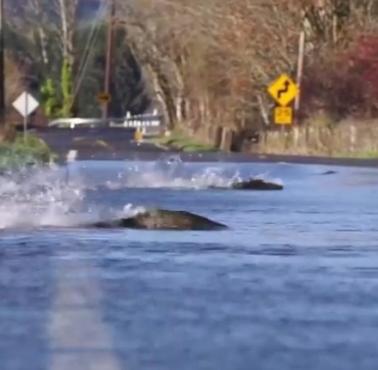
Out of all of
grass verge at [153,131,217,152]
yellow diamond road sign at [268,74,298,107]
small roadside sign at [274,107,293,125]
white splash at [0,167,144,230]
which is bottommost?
grass verge at [153,131,217,152]

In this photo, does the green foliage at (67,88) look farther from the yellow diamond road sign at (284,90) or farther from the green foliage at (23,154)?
the green foliage at (23,154)

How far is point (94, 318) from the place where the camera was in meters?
11.4

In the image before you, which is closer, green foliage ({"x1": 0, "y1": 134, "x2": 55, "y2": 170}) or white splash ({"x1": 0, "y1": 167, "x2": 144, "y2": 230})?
white splash ({"x1": 0, "y1": 167, "x2": 144, "y2": 230})

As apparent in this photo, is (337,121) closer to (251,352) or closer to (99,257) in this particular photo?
(99,257)

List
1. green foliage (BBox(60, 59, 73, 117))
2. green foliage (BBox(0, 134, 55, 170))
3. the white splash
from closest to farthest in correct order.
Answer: the white splash
green foliage (BBox(0, 134, 55, 170))
green foliage (BBox(60, 59, 73, 117))

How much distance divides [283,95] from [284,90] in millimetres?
159

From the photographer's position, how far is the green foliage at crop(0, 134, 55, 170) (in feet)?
123

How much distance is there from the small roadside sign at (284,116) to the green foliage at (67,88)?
5440cm

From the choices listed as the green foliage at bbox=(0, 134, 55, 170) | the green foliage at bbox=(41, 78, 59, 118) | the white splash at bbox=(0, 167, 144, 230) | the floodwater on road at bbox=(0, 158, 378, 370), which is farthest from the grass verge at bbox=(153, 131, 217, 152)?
the floodwater on road at bbox=(0, 158, 378, 370)

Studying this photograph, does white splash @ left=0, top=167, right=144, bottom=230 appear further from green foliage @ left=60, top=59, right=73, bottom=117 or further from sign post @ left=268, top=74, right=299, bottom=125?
green foliage @ left=60, top=59, right=73, bottom=117

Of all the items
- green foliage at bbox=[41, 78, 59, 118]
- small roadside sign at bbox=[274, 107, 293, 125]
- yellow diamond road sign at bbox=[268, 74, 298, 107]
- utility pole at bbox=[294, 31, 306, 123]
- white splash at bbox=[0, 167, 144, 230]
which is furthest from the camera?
green foliage at bbox=[41, 78, 59, 118]

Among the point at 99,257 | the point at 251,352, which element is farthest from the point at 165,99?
the point at 251,352

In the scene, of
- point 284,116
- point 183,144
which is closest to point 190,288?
point 284,116

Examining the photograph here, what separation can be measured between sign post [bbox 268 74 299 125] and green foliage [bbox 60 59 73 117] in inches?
2132
